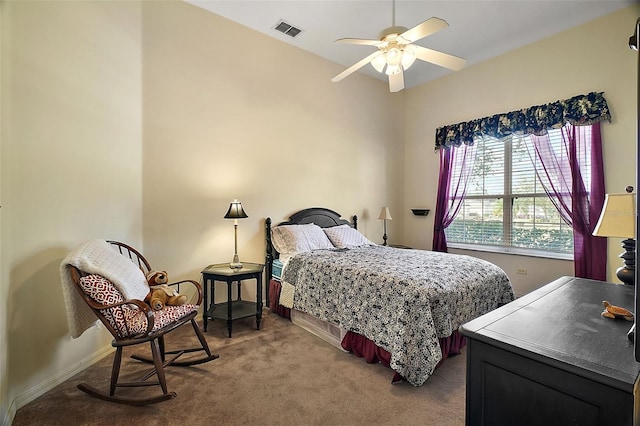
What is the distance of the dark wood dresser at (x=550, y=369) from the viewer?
0.82 meters

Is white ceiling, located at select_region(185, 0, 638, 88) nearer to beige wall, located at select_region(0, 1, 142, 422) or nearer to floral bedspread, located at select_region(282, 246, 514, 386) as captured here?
beige wall, located at select_region(0, 1, 142, 422)

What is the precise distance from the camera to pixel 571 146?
352cm

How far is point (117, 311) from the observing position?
1.86 m

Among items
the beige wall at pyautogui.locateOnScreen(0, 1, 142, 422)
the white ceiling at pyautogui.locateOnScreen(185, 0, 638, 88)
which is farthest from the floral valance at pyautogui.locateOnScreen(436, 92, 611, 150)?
the beige wall at pyautogui.locateOnScreen(0, 1, 142, 422)

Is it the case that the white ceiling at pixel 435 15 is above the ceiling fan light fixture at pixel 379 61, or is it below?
above

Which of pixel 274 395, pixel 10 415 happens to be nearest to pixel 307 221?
pixel 274 395

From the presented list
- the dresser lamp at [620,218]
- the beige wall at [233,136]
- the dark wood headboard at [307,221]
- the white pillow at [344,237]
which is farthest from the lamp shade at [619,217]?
the beige wall at [233,136]

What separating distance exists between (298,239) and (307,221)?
21.6 inches

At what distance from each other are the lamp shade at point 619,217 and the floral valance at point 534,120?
2392 mm

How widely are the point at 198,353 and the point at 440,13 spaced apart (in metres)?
4.14

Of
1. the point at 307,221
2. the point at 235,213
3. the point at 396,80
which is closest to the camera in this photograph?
the point at 396,80

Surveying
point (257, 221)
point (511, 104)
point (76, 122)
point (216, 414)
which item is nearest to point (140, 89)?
point (76, 122)

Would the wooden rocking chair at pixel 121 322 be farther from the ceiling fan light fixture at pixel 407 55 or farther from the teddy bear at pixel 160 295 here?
the ceiling fan light fixture at pixel 407 55

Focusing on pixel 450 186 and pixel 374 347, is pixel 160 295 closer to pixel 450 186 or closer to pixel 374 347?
pixel 374 347
